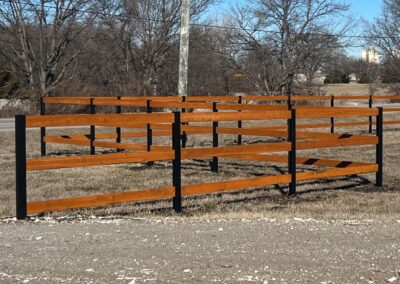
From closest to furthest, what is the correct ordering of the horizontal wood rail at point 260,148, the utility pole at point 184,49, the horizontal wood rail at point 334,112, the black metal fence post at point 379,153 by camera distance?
the horizontal wood rail at point 260,148, the horizontal wood rail at point 334,112, the black metal fence post at point 379,153, the utility pole at point 184,49

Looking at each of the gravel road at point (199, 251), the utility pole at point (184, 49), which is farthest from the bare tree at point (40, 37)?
the gravel road at point (199, 251)

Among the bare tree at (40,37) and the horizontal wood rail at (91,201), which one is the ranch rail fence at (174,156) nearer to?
the horizontal wood rail at (91,201)

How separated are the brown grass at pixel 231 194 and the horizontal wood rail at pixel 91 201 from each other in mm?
262

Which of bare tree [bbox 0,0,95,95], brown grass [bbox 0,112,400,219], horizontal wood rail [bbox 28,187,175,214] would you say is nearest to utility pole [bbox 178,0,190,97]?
brown grass [bbox 0,112,400,219]

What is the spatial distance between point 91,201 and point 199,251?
225cm

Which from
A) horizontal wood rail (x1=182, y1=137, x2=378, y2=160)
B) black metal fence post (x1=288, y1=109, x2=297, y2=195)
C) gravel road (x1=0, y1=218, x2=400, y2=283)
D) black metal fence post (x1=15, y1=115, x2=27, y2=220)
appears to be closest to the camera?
gravel road (x1=0, y1=218, x2=400, y2=283)

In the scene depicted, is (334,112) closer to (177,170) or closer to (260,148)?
(260,148)

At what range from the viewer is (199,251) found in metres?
5.75

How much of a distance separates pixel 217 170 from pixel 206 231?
600 cm

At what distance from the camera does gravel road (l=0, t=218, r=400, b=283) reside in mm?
5055

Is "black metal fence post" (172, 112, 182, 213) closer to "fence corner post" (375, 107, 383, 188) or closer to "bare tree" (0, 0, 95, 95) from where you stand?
"fence corner post" (375, 107, 383, 188)

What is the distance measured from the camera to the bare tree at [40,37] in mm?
36281

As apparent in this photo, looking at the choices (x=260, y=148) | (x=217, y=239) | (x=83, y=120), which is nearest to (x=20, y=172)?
(x=83, y=120)

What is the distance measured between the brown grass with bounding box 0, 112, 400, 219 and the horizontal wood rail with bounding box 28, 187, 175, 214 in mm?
262
